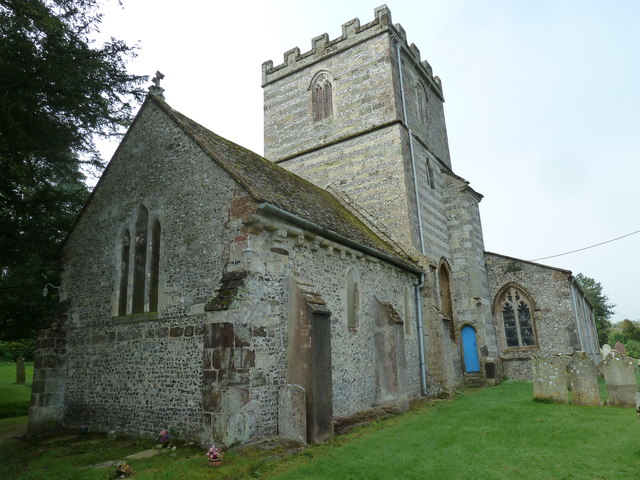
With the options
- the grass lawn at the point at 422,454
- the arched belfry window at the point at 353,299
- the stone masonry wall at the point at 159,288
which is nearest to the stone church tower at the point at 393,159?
the arched belfry window at the point at 353,299

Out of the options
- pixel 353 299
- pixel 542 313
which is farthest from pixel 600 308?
pixel 353 299

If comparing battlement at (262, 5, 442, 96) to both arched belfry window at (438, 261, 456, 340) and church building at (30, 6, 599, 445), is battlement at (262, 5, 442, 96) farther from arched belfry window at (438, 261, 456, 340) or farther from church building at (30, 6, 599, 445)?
arched belfry window at (438, 261, 456, 340)

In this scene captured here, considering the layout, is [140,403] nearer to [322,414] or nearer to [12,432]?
[322,414]

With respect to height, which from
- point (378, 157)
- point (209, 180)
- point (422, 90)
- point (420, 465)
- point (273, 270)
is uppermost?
point (422, 90)

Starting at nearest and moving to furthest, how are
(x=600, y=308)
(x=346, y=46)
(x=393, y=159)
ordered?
1. (x=393, y=159)
2. (x=346, y=46)
3. (x=600, y=308)

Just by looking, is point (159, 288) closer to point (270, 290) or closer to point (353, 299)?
point (270, 290)

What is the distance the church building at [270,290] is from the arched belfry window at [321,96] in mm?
1010

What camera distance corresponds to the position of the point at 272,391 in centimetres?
884

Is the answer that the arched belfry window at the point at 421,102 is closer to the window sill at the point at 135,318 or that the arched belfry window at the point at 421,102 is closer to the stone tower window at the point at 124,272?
the stone tower window at the point at 124,272

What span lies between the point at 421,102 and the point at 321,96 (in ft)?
17.4

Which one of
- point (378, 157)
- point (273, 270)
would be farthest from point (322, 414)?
point (378, 157)

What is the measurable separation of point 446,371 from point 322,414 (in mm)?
8001

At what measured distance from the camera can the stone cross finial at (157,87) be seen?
1194 cm

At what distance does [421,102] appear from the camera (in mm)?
21969
